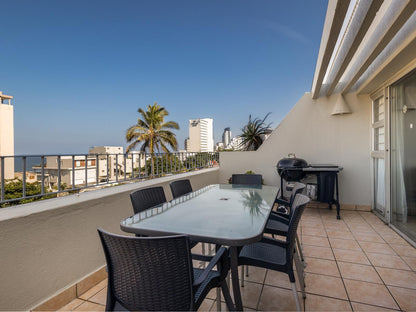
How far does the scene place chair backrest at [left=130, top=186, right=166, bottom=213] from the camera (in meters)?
1.77

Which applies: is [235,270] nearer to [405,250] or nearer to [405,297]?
[405,297]

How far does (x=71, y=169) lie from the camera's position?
2115 mm

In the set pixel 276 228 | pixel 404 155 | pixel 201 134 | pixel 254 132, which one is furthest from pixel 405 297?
pixel 201 134

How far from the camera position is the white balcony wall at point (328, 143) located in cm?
428

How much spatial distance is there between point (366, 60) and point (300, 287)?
265cm

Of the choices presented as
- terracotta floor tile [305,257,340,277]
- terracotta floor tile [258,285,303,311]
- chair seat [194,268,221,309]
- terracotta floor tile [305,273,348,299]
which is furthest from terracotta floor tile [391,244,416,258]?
chair seat [194,268,221,309]

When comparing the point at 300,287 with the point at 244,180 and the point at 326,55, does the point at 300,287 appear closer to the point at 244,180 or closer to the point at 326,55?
the point at 244,180

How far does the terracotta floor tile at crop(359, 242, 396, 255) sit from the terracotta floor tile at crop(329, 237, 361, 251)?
0.24 ft

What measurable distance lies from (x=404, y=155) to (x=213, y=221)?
3.05 meters

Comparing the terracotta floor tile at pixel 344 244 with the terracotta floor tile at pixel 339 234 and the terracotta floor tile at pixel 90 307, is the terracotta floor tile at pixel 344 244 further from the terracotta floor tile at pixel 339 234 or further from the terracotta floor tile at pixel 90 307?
the terracotta floor tile at pixel 90 307

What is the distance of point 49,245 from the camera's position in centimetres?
164

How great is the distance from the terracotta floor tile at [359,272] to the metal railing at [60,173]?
259 centimetres

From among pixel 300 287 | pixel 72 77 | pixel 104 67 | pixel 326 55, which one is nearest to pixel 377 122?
pixel 326 55

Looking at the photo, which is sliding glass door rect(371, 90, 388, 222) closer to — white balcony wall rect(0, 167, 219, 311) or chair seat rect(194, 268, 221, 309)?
Result: chair seat rect(194, 268, 221, 309)
